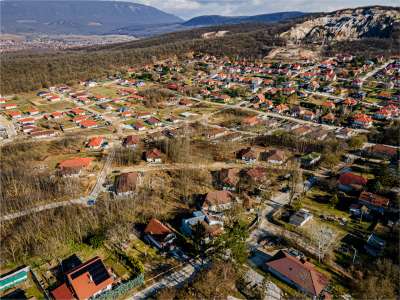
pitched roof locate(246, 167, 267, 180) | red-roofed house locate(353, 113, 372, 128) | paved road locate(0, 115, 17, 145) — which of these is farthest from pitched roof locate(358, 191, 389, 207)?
paved road locate(0, 115, 17, 145)

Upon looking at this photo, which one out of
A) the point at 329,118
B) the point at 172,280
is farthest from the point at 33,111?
the point at 329,118

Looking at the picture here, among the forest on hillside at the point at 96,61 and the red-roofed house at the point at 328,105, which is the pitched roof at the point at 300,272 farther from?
the forest on hillside at the point at 96,61

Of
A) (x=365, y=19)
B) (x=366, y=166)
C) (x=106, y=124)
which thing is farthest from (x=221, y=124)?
(x=365, y=19)

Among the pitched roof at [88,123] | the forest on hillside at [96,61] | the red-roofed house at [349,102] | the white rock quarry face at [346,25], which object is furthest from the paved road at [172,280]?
the white rock quarry face at [346,25]

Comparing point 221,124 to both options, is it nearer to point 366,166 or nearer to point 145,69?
point 366,166

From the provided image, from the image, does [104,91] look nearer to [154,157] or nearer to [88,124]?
[88,124]

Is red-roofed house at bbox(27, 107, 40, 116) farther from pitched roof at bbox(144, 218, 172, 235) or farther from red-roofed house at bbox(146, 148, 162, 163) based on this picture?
pitched roof at bbox(144, 218, 172, 235)
